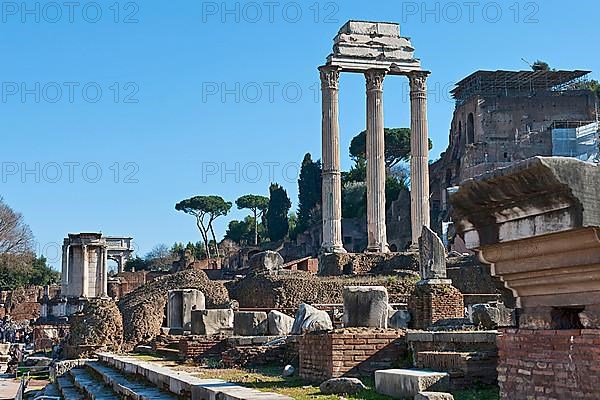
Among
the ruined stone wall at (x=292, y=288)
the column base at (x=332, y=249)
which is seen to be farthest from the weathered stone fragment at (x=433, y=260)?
the column base at (x=332, y=249)

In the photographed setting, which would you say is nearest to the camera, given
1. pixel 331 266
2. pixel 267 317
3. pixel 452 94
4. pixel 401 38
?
pixel 267 317

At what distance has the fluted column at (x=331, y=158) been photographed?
41.7 meters

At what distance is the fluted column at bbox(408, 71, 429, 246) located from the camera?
42.8 m

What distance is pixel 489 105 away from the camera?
208 ft

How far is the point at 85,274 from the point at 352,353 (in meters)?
26.3

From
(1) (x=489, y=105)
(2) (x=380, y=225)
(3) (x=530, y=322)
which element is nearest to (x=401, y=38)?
(2) (x=380, y=225)

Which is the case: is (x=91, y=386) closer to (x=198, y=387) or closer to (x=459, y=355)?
(x=198, y=387)

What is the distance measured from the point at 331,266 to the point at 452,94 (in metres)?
34.8

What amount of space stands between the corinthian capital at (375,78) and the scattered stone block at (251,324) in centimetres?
2725

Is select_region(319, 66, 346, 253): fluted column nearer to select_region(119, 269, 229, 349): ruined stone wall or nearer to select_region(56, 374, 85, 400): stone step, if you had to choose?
select_region(119, 269, 229, 349): ruined stone wall

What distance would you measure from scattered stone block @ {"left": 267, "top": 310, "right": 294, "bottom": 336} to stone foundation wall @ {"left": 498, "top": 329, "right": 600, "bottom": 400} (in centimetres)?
1167

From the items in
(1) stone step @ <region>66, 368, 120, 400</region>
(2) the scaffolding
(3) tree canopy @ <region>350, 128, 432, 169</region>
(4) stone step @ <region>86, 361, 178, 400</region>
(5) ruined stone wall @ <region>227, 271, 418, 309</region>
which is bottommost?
(1) stone step @ <region>66, 368, 120, 400</region>

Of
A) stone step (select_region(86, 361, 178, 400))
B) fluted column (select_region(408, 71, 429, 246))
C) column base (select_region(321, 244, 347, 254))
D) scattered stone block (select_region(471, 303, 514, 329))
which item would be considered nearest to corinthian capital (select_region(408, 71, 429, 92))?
fluted column (select_region(408, 71, 429, 246))

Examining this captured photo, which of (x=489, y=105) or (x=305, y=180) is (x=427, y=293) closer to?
(x=489, y=105)
